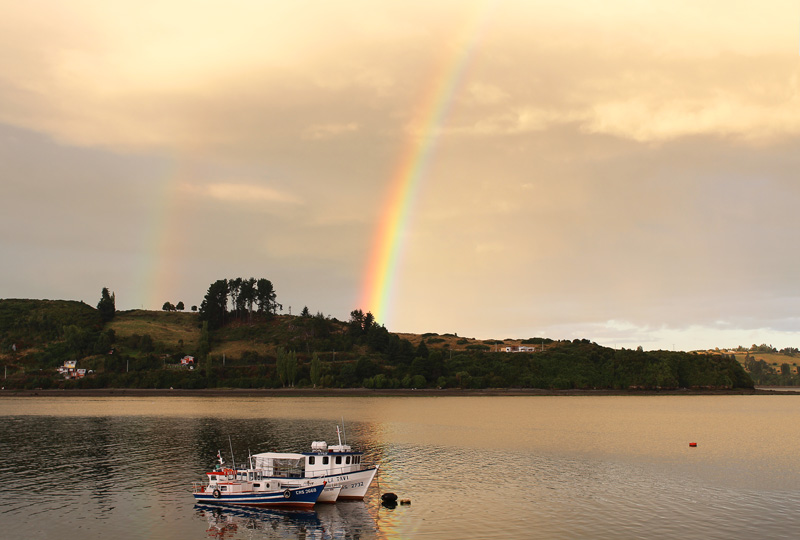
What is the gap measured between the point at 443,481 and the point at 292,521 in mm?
23680

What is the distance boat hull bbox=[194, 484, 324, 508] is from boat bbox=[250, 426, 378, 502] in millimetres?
1702

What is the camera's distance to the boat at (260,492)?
69.6 meters

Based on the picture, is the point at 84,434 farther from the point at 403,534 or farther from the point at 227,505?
the point at 403,534

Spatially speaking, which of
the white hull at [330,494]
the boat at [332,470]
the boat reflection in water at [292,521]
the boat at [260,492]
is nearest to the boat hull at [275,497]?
the boat at [260,492]

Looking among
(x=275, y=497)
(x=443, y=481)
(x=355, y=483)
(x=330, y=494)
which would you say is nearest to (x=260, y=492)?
(x=275, y=497)

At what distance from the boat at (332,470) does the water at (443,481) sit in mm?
1868

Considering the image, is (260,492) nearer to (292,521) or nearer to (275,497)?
(275,497)

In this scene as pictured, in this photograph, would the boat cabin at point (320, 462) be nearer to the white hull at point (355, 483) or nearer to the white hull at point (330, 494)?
the white hull at point (355, 483)

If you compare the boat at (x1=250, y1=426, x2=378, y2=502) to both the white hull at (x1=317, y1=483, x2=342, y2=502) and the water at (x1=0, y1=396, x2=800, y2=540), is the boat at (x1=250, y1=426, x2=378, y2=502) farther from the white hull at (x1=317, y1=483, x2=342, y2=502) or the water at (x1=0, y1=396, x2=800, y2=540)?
the water at (x1=0, y1=396, x2=800, y2=540)

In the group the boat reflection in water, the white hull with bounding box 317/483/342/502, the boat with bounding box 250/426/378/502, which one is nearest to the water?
the boat reflection in water

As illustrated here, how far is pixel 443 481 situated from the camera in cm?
8256

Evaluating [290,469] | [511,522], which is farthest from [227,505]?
[511,522]

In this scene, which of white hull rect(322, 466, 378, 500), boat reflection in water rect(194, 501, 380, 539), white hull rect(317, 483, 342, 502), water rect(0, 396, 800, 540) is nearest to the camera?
boat reflection in water rect(194, 501, 380, 539)

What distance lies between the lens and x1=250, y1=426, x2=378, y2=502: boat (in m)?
71.9
